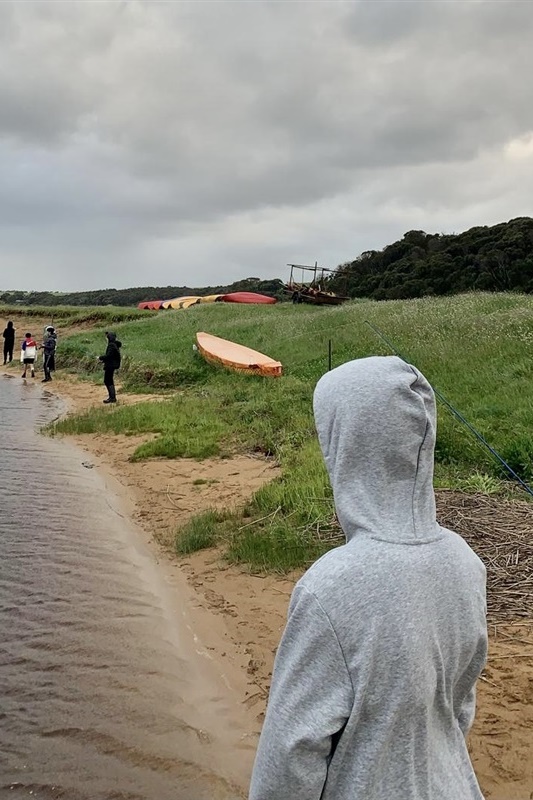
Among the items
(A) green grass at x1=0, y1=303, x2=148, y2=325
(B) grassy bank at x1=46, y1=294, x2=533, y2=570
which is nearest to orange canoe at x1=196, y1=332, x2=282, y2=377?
(B) grassy bank at x1=46, y1=294, x2=533, y2=570

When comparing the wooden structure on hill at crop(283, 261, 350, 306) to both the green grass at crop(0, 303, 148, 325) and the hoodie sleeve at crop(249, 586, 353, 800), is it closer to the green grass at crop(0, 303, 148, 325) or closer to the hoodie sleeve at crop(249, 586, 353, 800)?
the green grass at crop(0, 303, 148, 325)

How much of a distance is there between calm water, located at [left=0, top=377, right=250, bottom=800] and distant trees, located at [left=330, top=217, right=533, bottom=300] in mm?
28623

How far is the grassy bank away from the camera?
6.39 metres

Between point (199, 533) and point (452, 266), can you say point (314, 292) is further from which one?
point (199, 533)

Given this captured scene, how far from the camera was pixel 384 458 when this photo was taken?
4.79 ft

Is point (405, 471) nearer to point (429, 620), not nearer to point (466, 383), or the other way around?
point (429, 620)

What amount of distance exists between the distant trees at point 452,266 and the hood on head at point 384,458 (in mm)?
31720

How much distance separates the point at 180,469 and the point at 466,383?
4.69 meters

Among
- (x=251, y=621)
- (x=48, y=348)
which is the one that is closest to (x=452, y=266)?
(x=48, y=348)

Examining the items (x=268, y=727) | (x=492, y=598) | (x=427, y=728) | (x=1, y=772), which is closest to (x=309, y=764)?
(x=268, y=727)

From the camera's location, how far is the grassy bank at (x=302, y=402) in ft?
21.0

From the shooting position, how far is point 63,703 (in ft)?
13.2

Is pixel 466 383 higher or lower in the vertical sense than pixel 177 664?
higher

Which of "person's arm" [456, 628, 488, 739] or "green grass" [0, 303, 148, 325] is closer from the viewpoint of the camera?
"person's arm" [456, 628, 488, 739]
